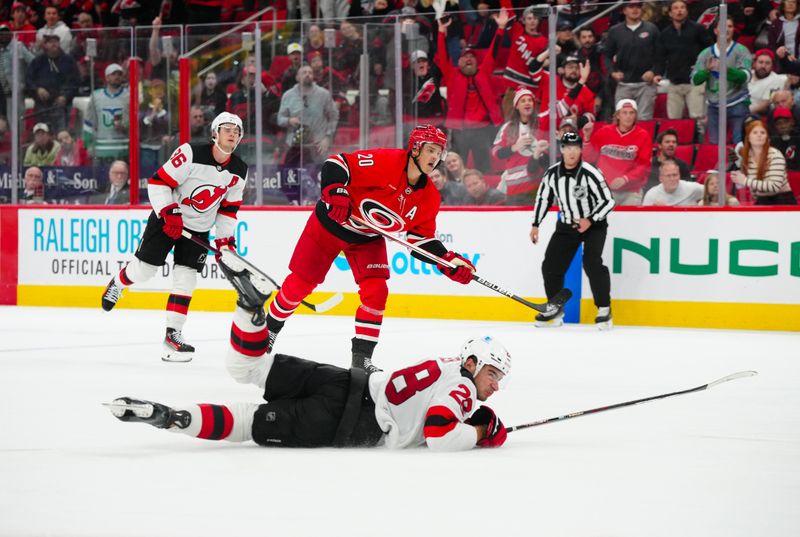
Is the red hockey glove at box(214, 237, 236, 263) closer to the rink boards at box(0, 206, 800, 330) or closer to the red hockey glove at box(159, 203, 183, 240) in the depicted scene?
the red hockey glove at box(159, 203, 183, 240)

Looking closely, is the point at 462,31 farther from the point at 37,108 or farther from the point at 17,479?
the point at 17,479

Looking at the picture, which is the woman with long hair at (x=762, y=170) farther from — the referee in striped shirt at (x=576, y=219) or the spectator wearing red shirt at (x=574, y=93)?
the spectator wearing red shirt at (x=574, y=93)

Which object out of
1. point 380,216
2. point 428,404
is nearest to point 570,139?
point 380,216

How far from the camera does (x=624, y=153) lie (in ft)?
27.8

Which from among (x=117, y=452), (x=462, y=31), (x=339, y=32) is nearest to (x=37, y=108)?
(x=339, y=32)

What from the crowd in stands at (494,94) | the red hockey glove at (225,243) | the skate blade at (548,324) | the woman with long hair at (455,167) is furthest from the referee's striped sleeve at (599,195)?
the red hockey glove at (225,243)

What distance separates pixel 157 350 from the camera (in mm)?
6641

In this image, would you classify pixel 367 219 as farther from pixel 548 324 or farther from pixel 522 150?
pixel 522 150

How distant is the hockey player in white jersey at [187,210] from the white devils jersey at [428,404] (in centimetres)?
273

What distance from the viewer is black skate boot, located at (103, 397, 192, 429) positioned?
3.27 metres

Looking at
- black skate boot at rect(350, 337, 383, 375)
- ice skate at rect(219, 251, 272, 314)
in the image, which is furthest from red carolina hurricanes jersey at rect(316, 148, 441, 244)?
ice skate at rect(219, 251, 272, 314)

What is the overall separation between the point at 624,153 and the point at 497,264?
1.25 m

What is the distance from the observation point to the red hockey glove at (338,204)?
5082mm

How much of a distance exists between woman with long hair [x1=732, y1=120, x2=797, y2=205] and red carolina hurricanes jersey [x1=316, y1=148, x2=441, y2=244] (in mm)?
3563
